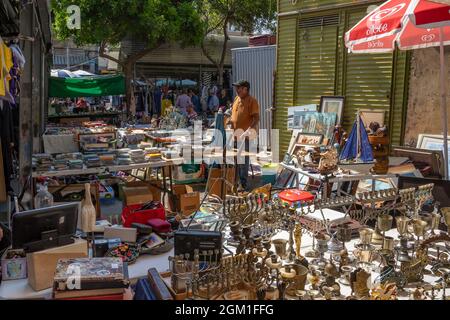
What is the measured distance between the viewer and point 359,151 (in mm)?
4926

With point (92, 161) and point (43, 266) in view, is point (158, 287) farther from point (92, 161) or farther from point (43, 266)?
point (92, 161)

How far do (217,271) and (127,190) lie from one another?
14.7 ft

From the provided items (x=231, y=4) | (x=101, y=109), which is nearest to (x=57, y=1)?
(x=101, y=109)

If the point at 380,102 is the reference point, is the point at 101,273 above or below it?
below

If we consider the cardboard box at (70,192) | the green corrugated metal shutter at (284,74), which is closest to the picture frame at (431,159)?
the cardboard box at (70,192)

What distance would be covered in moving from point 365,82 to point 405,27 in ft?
8.65

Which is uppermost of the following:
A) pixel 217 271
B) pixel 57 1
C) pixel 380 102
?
pixel 57 1

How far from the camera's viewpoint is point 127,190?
6.43m

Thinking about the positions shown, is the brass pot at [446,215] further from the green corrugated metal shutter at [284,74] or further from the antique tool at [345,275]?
the green corrugated metal shutter at [284,74]

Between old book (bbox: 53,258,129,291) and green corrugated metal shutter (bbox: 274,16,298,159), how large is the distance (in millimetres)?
6973

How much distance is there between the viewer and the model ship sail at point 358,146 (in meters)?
4.84

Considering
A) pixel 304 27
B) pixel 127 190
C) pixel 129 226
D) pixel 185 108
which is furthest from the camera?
pixel 185 108

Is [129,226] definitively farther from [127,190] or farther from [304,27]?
[304,27]

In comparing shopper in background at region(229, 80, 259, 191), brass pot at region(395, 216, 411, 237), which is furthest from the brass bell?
shopper in background at region(229, 80, 259, 191)
